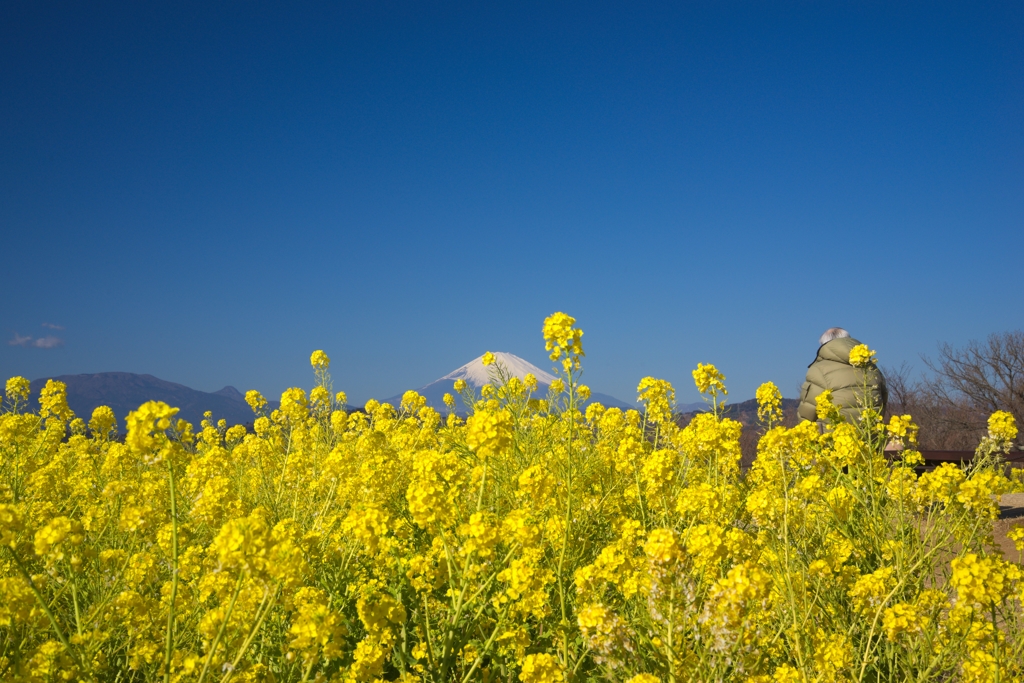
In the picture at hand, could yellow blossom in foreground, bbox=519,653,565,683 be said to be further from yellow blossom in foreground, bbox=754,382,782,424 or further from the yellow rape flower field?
Answer: yellow blossom in foreground, bbox=754,382,782,424

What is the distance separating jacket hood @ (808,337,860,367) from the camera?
6492 millimetres

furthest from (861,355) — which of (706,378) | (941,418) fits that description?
(941,418)

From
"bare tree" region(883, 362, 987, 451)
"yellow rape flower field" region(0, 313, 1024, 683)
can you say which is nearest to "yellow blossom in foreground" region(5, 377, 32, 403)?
"yellow rape flower field" region(0, 313, 1024, 683)

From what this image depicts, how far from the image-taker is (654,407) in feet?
17.3

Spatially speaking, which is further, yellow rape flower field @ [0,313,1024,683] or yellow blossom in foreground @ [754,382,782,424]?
yellow blossom in foreground @ [754,382,782,424]

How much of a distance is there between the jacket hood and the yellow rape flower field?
93.0 inches

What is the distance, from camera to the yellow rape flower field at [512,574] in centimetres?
194

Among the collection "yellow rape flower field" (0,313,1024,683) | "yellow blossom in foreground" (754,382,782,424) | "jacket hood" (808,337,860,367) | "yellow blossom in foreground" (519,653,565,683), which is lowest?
"yellow blossom in foreground" (519,653,565,683)

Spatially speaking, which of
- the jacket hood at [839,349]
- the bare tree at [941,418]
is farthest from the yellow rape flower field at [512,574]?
the bare tree at [941,418]

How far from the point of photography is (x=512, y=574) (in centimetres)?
237

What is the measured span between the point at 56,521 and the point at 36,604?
0.31 m

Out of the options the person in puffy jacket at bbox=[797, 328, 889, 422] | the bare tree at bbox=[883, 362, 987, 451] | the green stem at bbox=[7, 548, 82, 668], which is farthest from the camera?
the bare tree at bbox=[883, 362, 987, 451]

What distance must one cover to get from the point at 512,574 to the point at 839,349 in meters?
5.48

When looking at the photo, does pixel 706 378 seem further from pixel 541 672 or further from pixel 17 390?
pixel 17 390
